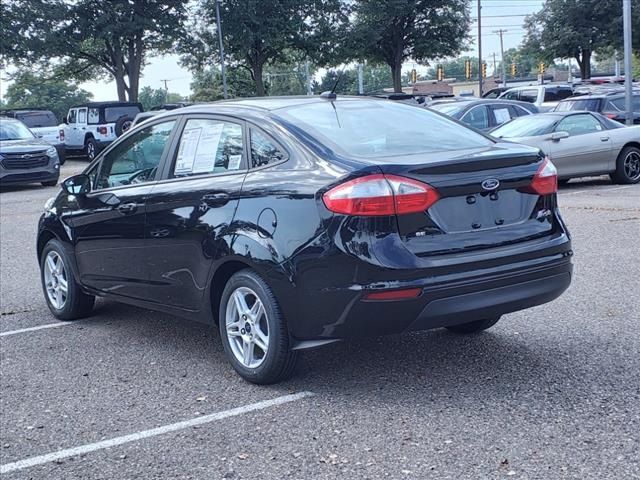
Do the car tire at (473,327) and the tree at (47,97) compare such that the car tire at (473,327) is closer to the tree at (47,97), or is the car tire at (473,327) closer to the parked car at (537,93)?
the parked car at (537,93)

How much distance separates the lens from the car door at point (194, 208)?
4.96 m

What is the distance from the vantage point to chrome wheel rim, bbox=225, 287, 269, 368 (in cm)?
476

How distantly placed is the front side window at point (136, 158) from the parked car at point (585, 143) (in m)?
9.52

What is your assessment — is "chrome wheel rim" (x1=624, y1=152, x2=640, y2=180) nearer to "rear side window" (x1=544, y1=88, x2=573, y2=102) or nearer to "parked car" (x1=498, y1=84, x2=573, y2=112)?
"parked car" (x1=498, y1=84, x2=573, y2=112)

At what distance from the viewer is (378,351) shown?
5.39 m

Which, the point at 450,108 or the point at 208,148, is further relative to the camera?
the point at 450,108

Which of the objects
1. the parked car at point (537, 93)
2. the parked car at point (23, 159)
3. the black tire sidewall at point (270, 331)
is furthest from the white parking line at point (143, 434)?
the parked car at point (537, 93)

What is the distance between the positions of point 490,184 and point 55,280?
3.88m

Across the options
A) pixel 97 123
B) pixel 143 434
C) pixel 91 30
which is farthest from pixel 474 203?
pixel 91 30

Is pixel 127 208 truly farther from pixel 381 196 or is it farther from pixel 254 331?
pixel 381 196

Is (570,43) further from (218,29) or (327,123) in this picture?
(327,123)

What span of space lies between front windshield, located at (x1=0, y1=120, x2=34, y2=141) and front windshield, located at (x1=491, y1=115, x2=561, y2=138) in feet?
37.6

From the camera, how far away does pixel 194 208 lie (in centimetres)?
514

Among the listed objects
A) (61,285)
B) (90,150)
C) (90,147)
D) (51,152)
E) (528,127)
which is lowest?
(90,150)
